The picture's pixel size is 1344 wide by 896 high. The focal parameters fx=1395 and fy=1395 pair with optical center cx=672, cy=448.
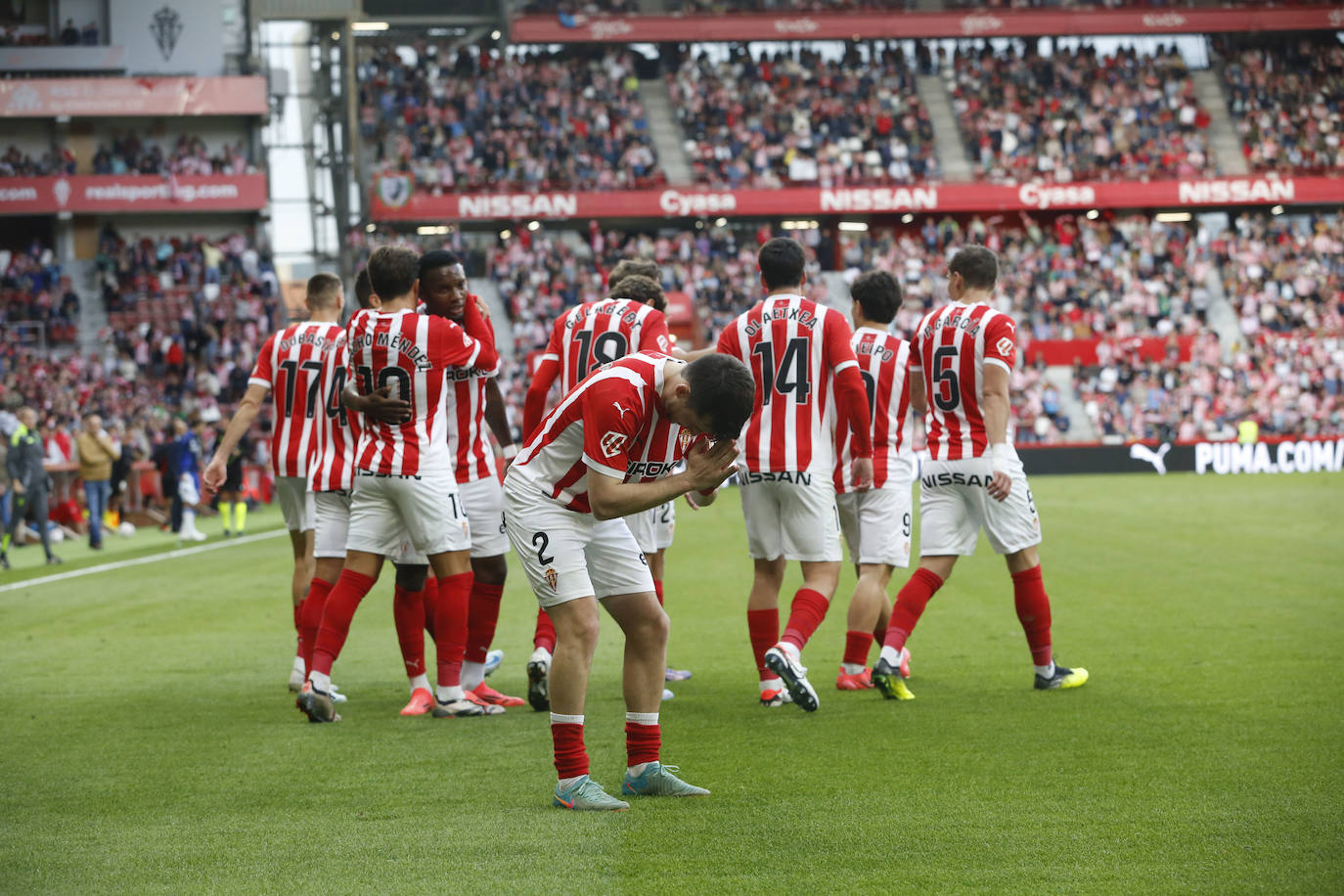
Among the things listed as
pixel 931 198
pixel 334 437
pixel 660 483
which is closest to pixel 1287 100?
pixel 931 198

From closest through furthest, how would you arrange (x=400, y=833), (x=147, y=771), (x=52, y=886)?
(x=52, y=886) → (x=400, y=833) → (x=147, y=771)

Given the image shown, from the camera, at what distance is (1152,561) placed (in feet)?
47.2

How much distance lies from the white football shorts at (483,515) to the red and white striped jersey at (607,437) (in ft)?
7.32

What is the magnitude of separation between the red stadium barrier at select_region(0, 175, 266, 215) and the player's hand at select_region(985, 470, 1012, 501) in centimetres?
3597

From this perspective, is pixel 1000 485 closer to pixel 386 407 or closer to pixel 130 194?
pixel 386 407

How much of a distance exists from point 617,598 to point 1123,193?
40.8 meters

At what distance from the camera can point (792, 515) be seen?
7227 millimetres

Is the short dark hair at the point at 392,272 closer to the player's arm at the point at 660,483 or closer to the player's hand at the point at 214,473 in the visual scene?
the player's hand at the point at 214,473

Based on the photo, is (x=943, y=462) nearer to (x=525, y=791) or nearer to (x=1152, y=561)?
(x=525, y=791)

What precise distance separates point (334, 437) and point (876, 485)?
310 centimetres

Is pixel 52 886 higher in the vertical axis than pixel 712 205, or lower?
lower

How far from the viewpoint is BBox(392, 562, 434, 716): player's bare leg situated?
7449mm

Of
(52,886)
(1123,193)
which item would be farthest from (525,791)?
(1123,193)

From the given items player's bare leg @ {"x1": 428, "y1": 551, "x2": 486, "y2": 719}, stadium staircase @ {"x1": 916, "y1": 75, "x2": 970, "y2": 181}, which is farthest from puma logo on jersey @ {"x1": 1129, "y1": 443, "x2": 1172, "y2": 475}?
player's bare leg @ {"x1": 428, "y1": 551, "x2": 486, "y2": 719}
